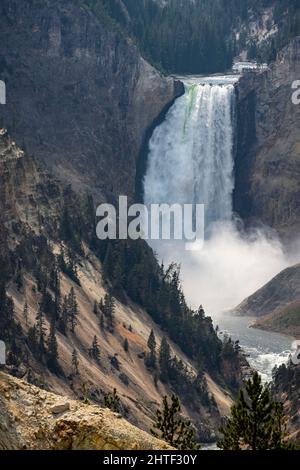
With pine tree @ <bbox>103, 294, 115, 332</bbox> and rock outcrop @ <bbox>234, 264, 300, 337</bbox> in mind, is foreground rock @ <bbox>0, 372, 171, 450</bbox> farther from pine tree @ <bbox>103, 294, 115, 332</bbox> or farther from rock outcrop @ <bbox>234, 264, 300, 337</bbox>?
rock outcrop @ <bbox>234, 264, 300, 337</bbox>

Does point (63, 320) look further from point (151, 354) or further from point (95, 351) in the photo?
point (151, 354)

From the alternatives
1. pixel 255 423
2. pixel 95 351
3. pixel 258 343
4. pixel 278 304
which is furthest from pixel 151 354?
pixel 255 423

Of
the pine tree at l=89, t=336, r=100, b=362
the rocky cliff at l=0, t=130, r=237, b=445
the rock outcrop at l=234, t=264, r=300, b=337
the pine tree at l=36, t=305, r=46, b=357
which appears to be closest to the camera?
the rocky cliff at l=0, t=130, r=237, b=445

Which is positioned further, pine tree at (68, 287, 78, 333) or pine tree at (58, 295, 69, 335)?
pine tree at (68, 287, 78, 333)

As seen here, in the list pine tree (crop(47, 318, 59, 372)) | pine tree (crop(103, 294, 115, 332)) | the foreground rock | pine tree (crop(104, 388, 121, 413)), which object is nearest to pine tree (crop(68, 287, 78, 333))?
pine tree (crop(103, 294, 115, 332))

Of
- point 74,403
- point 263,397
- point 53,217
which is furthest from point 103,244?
point 74,403

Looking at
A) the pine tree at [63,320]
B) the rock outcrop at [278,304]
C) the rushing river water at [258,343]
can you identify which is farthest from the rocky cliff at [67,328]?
the rock outcrop at [278,304]

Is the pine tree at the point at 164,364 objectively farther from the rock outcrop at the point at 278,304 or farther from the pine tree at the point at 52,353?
the rock outcrop at the point at 278,304
